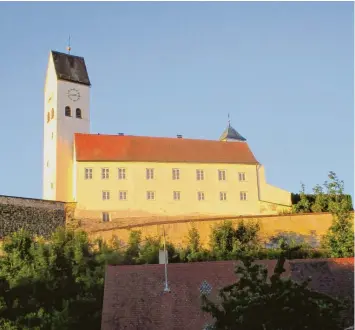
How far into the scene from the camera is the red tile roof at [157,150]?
5850 cm

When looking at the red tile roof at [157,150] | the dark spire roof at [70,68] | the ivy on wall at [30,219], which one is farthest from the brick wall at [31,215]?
the dark spire roof at [70,68]

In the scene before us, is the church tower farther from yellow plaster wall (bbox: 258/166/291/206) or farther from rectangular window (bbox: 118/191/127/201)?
yellow plaster wall (bbox: 258/166/291/206)

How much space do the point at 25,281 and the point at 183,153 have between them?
87.0ft

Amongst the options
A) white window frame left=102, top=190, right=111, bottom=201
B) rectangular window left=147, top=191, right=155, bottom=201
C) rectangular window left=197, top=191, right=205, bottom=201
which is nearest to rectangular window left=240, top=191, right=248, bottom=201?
rectangular window left=197, top=191, right=205, bottom=201

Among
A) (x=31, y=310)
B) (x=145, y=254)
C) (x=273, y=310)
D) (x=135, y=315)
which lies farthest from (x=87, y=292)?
(x=273, y=310)

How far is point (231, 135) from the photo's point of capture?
Result: 260 ft

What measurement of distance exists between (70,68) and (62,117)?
17.0 ft

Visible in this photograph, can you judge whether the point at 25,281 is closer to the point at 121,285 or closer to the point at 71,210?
the point at 121,285

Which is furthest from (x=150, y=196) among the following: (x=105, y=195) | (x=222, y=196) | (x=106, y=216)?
(x=222, y=196)

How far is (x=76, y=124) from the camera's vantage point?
62.1 metres

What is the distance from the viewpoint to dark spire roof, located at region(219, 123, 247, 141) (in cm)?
7900

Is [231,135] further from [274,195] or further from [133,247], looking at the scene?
[133,247]

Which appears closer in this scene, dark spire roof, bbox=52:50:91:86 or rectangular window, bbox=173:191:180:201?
rectangular window, bbox=173:191:180:201

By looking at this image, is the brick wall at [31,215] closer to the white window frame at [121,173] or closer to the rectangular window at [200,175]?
the white window frame at [121,173]
